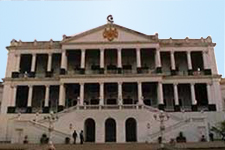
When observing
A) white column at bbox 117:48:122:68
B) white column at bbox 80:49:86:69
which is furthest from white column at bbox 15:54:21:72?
white column at bbox 117:48:122:68

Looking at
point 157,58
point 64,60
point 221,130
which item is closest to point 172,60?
point 157,58

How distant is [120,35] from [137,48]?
3.10m

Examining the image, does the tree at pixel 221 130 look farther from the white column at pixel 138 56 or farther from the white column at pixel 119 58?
the white column at pixel 119 58

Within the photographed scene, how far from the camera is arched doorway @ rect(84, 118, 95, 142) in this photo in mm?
36031

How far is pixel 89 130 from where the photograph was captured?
121 feet

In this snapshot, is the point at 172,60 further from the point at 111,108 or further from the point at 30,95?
the point at 30,95

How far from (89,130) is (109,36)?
14192 millimetres

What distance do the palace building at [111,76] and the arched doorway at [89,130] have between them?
12 cm

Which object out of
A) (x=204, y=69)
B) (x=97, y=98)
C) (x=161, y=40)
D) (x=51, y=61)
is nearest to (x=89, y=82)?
(x=97, y=98)

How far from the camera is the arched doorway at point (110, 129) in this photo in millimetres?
35688

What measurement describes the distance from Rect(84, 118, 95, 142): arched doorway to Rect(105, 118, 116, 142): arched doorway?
166cm

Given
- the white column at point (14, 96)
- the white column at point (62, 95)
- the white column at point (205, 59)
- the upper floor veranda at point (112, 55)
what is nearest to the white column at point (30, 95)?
the white column at point (14, 96)

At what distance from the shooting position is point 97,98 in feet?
142

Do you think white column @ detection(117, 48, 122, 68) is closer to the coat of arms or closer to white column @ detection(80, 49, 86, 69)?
the coat of arms
